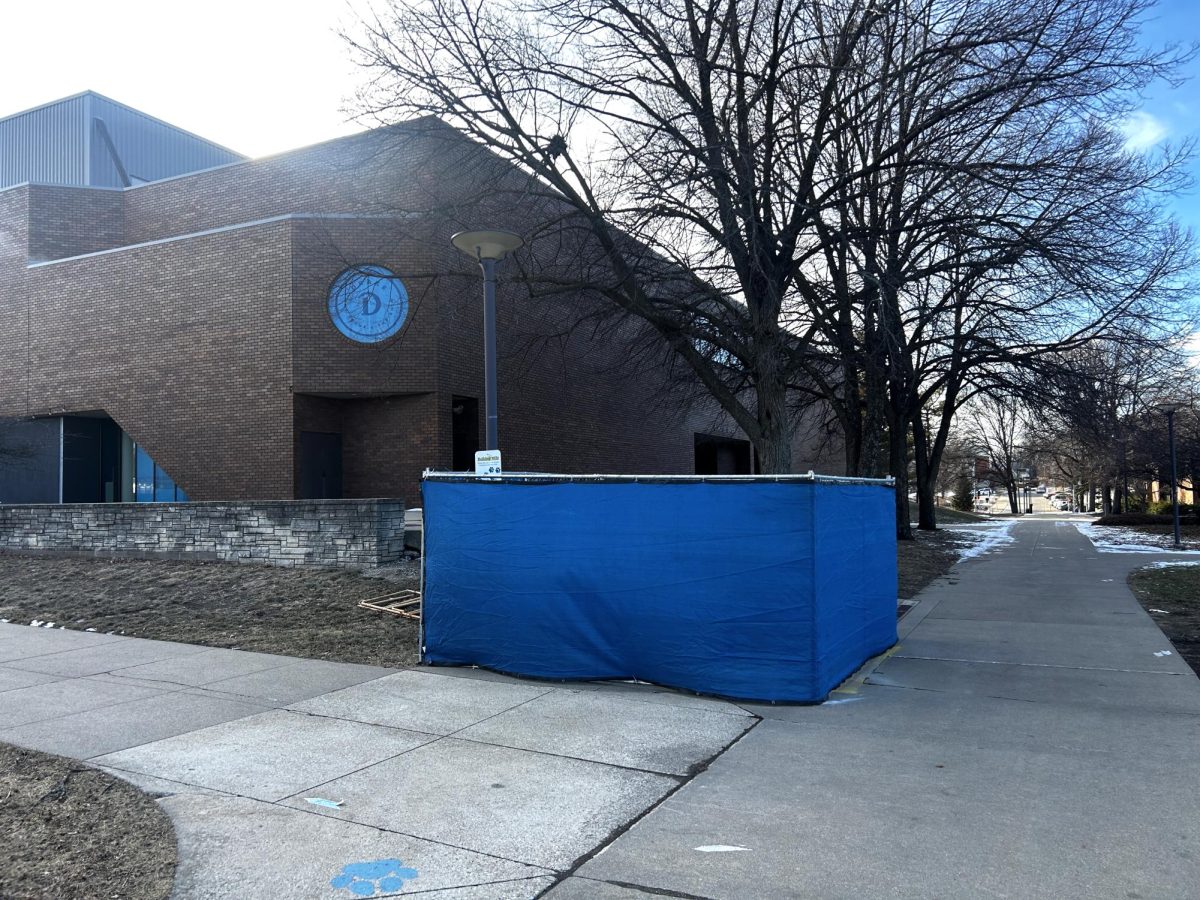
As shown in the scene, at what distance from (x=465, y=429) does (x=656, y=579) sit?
615 inches

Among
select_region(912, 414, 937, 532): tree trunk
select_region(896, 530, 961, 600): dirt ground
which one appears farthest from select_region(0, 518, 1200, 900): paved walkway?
select_region(912, 414, 937, 532): tree trunk

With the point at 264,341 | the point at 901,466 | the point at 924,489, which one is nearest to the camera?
the point at 264,341

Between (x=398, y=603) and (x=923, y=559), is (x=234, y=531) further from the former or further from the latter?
(x=923, y=559)

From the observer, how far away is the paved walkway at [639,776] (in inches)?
154

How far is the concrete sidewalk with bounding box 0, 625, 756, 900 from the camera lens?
3.99m

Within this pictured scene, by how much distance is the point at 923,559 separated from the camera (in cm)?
2025

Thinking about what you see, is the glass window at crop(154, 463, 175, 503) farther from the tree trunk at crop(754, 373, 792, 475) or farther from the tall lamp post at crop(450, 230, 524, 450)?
the tall lamp post at crop(450, 230, 524, 450)

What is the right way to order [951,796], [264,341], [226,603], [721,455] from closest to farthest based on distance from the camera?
[951,796], [226,603], [264,341], [721,455]

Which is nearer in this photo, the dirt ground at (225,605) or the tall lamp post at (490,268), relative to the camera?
the dirt ground at (225,605)

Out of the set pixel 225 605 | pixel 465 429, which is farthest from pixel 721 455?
pixel 225 605

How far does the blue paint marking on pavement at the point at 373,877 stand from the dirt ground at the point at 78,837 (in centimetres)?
72

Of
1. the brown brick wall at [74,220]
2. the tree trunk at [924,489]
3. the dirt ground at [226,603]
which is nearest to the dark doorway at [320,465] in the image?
the dirt ground at [226,603]

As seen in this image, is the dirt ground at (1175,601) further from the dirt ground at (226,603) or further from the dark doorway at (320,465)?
the dark doorway at (320,465)

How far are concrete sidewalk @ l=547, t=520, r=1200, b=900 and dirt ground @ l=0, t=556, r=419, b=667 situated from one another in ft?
14.4
